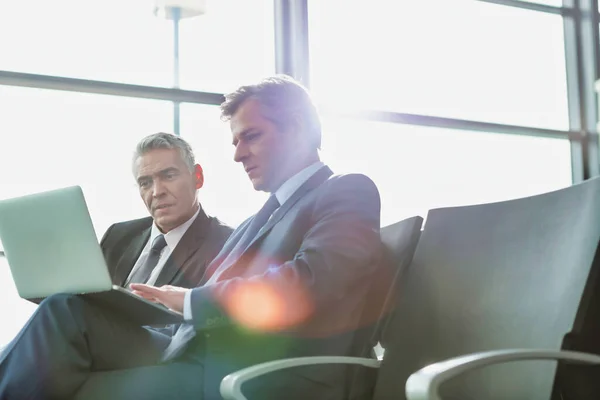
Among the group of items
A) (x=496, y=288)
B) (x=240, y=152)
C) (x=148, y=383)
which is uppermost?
(x=240, y=152)

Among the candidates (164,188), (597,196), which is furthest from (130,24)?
(597,196)

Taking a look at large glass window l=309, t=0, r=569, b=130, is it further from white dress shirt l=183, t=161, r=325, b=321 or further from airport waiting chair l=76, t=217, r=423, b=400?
airport waiting chair l=76, t=217, r=423, b=400

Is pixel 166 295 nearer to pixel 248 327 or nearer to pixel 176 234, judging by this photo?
pixel 248 327

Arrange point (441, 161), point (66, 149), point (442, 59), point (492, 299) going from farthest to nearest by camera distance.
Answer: point (442, 59) → point (441, 161) → point (66, 149) → point (492, 299)

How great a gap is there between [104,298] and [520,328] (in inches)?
34.5

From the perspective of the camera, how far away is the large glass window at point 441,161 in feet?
13.3

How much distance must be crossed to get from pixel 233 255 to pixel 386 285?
0.41 meters

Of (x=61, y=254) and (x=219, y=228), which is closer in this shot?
(x=61, y=254)

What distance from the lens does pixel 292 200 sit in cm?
198

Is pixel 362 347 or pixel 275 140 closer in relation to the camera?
pixel 362 347

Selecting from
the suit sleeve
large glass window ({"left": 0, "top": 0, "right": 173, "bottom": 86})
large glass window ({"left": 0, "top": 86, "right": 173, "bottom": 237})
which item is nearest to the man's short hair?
the suit sleeve

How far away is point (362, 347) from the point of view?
1.79m

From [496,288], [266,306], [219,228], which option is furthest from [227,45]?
[496,288]

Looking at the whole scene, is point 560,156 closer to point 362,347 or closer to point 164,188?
point 164,188
